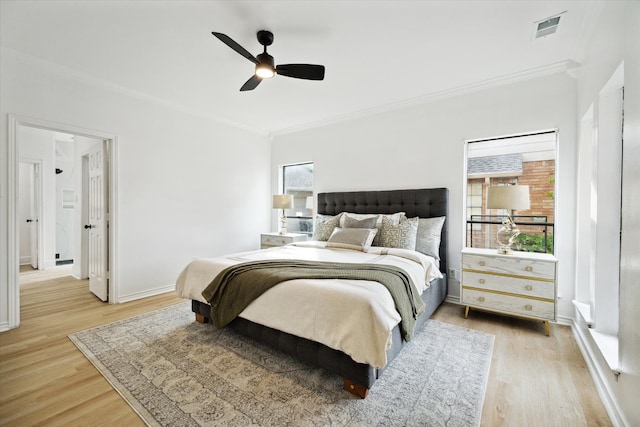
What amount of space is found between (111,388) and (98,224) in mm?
2529

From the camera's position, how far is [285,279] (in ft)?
6.63

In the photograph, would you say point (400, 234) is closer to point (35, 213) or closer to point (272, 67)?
point (272, 67)

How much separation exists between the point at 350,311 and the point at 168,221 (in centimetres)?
328

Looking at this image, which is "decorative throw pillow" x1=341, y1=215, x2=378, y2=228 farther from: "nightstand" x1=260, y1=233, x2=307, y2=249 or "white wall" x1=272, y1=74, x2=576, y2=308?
"nightstand" x1=260, y1=233, x2=307, y2=249

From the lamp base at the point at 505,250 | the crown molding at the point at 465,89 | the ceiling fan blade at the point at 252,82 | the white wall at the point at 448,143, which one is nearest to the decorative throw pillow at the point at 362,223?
the white wall at the point at 448,143

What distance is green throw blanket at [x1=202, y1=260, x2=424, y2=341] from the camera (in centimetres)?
198

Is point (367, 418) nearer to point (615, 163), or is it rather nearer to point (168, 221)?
point (615, 163)

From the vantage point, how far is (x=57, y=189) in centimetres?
598

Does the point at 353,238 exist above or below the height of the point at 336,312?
above

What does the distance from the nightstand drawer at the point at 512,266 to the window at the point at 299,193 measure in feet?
8.84

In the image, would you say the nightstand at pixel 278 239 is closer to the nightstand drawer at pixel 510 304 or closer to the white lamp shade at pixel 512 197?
the nightstand drawer at pixel 510 304

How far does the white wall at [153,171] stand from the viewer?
2748 mm

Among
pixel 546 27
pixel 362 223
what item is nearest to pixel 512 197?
pixel 546 27

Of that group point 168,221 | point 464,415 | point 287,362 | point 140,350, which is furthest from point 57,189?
point 464,415
